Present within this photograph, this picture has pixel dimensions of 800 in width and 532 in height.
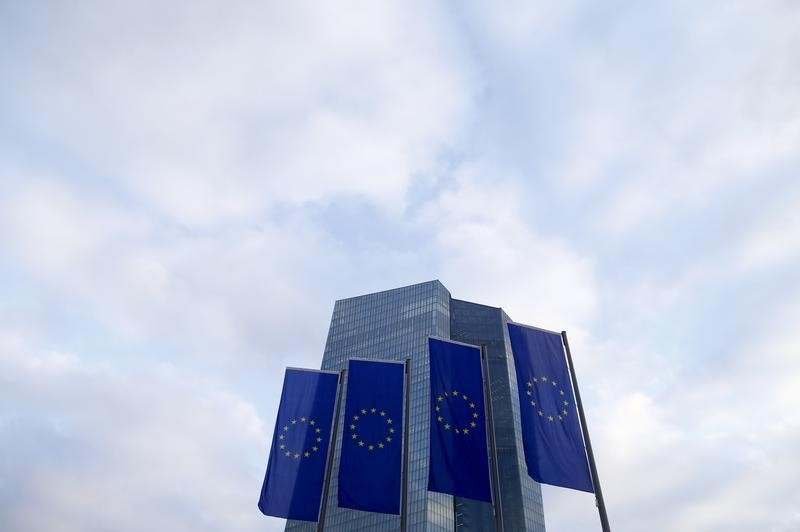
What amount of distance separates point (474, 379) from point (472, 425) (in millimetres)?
2369

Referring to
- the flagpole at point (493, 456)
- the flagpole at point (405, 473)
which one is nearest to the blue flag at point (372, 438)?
the flagpole at point (405, 473)

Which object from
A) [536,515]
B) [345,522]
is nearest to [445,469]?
[345,522]

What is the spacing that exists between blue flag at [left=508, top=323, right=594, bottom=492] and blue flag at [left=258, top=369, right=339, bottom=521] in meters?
9.86

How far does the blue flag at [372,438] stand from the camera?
28656 millimetres

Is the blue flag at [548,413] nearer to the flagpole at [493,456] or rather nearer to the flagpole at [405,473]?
the flagpole at [493,456]

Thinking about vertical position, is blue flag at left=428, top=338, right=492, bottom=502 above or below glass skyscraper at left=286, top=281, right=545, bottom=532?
below

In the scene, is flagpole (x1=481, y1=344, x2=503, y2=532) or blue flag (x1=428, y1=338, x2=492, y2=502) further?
blue flag (x1=428, y1=338, x2=492, y2=502)

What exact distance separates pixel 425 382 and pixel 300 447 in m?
103

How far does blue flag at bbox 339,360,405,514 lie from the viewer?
94.0 feet

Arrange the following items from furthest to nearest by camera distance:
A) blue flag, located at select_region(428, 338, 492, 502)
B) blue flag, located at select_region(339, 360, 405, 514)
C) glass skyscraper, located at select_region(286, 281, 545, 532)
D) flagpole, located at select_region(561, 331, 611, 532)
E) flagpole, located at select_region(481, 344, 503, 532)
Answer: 1. glass skyscraper, located at select_region(286, 281, 545, 532)
2. blue flag, located at select_region(339, 360, 405, 514)
3. blue flag, located at select_region(428, 338, 492, 502)
4. flagpole, located at select_region(481, 344, 503, 532)
5. flagpole, located at select_region(561, 331, 611, 532)

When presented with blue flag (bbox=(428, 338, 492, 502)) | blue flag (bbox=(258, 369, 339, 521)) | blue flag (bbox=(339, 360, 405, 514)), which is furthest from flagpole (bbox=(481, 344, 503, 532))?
blue flag (bbox=(258, 369, 339, 521))

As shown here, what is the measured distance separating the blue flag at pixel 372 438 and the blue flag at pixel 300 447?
1560mm

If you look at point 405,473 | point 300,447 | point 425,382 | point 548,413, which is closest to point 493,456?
point 548,413

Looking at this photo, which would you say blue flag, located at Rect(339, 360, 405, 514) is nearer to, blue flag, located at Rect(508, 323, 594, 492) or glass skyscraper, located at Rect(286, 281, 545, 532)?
blue flag, located at Rect(508, 323, 594, 492)
